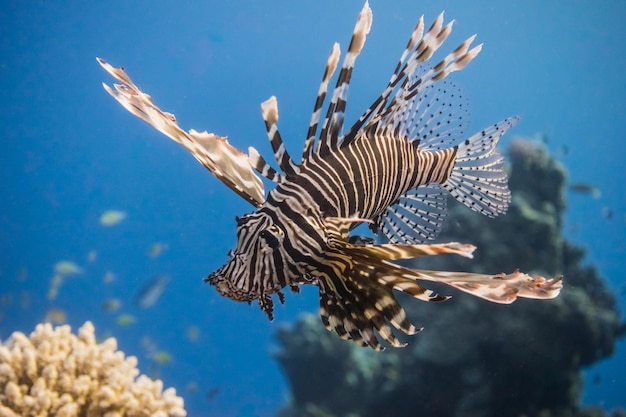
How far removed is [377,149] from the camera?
2.02m

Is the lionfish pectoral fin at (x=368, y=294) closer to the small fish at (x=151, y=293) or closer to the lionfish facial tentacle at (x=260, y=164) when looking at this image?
the lionfish facial tentacle at (x=260, y=164)

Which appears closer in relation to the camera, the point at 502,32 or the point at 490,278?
the point at 490,278

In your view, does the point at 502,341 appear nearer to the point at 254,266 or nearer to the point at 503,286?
the point at 503,286

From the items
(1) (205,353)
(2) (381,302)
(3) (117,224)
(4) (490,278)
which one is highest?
(3) (117,224)

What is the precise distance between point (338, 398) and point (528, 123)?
33.3 m

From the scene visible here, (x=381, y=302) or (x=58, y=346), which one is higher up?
(x=58, y=346)

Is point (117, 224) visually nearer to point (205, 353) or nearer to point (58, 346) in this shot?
point (205, 353)

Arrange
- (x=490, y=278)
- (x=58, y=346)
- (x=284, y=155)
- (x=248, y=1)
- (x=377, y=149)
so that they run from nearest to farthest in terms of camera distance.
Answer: (x=490, y=278) < (x=284, y=155) < (x=377, y=149) < (x=58, y=346) < (x=248, y=1)

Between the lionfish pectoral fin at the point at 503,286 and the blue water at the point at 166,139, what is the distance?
39.0 ft

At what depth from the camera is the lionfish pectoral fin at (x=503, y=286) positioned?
4.52ft

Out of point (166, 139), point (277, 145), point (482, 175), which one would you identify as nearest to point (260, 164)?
point (277, 145)

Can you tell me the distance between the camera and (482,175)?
8.59ft

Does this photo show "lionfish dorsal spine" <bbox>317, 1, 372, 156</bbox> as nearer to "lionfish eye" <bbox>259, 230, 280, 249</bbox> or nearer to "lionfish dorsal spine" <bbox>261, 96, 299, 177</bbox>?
"lionfish dorsal spine" <bbox>261, 96, 299, 177</bbox>

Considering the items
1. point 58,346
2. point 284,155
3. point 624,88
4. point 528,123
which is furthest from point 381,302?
point 624,88
